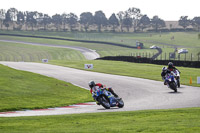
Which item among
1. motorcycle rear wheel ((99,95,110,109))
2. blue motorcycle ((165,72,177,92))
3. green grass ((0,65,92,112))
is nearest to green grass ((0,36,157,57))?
green grass ((0,65,92,112))

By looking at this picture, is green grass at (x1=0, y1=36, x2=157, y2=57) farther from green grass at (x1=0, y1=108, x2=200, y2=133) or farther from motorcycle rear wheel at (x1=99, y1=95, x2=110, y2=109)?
green grass at (x1=0, y1=108, x2=200, y2=133)

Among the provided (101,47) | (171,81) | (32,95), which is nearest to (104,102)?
(32,95)

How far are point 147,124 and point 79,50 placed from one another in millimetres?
99662

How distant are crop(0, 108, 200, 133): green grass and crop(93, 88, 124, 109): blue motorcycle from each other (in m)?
3.63

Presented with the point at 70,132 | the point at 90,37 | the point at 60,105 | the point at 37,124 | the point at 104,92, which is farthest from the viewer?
the point at 90,37

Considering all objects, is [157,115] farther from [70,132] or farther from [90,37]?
[90,37]

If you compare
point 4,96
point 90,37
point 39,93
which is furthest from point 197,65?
point 90,37

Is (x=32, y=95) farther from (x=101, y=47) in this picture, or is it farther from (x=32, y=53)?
(x=101, y=47)

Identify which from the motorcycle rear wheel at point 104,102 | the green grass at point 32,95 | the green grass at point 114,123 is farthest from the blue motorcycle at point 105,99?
the green grass at point 114,123

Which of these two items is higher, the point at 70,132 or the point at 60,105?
the point at 70,132

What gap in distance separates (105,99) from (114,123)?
605 cm

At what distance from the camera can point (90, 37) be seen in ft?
473

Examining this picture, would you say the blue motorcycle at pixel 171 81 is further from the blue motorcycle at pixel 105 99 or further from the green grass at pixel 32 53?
the green grass at pixel 32 53

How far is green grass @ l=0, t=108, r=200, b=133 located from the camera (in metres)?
10.5
